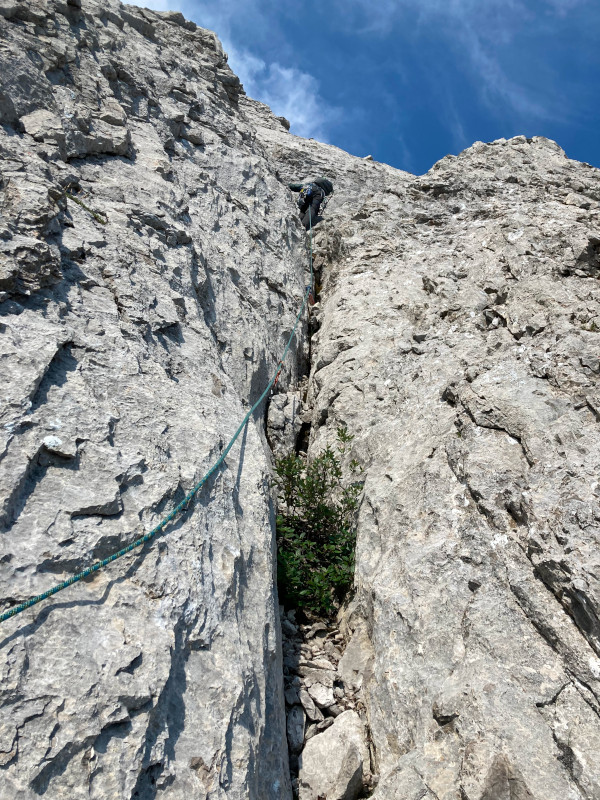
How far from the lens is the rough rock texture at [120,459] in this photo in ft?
10.6

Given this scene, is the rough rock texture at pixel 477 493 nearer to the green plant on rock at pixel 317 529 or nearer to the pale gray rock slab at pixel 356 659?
the pale gray rock slab at pixel 356 659

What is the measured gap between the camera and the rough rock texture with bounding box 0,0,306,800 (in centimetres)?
324

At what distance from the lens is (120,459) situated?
447 centimetres

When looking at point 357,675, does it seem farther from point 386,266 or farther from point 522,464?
point 386,266

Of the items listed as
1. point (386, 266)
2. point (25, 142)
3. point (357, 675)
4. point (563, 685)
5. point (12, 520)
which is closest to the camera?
point (12, 520)

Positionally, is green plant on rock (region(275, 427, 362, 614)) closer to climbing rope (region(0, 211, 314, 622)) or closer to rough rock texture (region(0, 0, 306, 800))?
rough rock texture (region(0, 0, 306, 800))

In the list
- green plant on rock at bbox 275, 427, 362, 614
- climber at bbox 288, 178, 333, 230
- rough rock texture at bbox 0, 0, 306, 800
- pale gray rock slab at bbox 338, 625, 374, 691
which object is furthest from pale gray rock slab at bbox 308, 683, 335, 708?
climber at bbox 288, 178, 333, 230

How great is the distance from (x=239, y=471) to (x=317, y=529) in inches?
64.6

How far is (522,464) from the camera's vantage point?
5.57m

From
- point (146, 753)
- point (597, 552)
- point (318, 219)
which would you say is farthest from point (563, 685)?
point (318, 219)

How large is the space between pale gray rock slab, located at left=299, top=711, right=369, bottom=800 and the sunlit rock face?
0.04 meters

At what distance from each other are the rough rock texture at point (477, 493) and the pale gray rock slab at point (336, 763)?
0.17 metres

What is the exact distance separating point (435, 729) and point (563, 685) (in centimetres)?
108

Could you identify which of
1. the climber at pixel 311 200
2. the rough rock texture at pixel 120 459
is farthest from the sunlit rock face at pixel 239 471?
the climber at pixel 311 200
